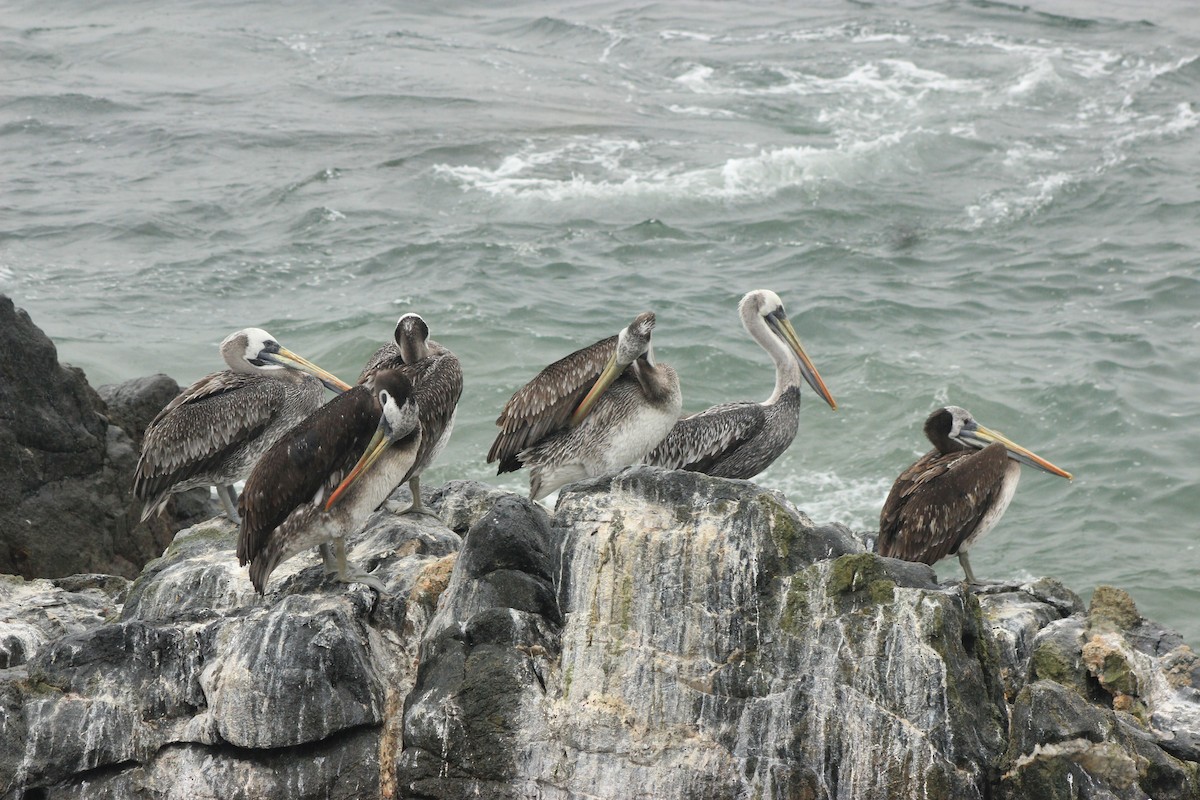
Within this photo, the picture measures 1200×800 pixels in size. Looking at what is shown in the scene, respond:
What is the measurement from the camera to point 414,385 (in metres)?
7.58

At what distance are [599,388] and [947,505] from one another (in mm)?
1994

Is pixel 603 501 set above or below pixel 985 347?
above

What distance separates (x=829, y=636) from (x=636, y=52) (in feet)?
75.7

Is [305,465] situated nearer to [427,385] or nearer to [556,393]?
[427,385]

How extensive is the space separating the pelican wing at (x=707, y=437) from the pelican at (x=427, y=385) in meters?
1.36

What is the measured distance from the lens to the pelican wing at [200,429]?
833 cm

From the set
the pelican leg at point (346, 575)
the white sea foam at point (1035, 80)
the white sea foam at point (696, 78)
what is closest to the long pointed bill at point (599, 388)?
the pelican leg at point (346, 575)

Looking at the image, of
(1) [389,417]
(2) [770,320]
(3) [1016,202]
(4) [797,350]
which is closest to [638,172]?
(3) [1016,202]

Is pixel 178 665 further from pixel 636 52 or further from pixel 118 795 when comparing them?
pixel 636 52

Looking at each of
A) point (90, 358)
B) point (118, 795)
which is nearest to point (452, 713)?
point (118, 795)

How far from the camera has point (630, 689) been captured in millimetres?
5465

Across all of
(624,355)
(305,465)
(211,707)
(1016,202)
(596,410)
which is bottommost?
(1016,202)

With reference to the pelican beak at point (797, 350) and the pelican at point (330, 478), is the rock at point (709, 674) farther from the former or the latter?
the pelican beak at point (797, 350)

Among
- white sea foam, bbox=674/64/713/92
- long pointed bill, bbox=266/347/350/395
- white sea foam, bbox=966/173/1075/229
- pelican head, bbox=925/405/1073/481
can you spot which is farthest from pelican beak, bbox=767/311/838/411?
white sea foam, bbox=674/64/713/92
